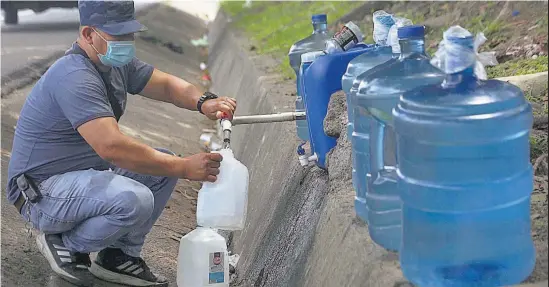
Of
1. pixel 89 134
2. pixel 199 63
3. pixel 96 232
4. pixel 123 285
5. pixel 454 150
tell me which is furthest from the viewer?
pixel 199 63

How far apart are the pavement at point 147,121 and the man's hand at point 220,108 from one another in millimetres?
1100

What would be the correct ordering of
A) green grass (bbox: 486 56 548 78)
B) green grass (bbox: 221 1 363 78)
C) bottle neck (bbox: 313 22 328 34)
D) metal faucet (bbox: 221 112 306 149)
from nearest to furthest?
metal faucet (bbox: 221 112 306 149) → green grass (bbox: 486 56 548 78) → bottle neck (bbox: 313 22 328 34) → green grass (bbox: 221 1 363 78)

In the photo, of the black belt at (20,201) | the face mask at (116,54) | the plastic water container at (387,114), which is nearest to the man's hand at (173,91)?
the face mask at (116,54)

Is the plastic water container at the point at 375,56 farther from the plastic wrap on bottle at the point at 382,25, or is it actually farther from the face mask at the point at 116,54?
the face mask at the point at 116,54

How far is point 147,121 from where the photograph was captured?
1002 centimetres

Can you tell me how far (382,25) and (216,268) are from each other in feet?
4.85

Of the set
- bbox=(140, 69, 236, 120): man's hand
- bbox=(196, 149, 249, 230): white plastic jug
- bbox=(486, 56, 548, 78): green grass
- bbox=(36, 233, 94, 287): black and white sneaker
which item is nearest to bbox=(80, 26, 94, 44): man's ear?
bbox=(140, 69, 236, 120): man's hand

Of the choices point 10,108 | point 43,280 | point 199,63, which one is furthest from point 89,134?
point 199,63

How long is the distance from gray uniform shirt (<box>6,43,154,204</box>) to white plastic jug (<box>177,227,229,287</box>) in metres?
0.70

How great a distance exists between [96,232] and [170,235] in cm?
165

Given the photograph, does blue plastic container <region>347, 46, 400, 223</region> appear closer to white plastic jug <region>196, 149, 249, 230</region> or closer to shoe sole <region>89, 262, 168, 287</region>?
white plastic jug <region>196, 149, 249, 230</region>

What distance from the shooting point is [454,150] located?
2.73 metres

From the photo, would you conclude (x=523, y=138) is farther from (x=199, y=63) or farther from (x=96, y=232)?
(x=199, y=63)

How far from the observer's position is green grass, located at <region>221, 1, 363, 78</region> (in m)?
11.0
